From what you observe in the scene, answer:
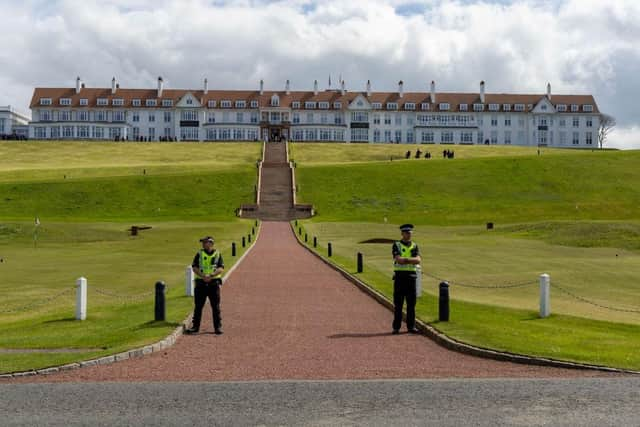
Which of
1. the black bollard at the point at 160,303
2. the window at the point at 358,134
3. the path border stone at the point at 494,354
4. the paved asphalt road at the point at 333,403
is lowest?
the paved asphalt road at the point at 333,403

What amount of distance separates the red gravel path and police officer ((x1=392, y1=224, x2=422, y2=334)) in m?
0.72

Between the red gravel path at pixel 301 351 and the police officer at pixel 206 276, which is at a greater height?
the police officer at pixel 206 276

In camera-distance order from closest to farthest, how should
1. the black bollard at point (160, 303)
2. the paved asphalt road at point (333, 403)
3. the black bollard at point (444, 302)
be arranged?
the paved asphalt road at point (333, 403), the black bollard at point (444, 302), the black bollard at point (160, 303)

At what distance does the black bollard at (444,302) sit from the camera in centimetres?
2016

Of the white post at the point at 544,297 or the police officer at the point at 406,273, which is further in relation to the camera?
the white post at the point at 544,297

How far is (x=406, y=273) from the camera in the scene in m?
19.8

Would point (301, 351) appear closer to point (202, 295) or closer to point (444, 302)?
point (202, 295)

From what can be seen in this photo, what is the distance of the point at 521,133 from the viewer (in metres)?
176

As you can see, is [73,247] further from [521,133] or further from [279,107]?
[521,133]

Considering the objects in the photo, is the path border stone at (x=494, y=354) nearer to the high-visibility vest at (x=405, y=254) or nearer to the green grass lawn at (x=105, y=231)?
the high-visibility vest at (x=405, y=254)

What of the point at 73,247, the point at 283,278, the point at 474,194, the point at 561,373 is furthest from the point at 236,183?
the point at 561,373

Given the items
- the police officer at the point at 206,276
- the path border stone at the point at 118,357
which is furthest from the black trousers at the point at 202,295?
the path border stone at the point at 118,357

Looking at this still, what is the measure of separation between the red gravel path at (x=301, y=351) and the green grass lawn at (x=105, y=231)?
1.38 meters

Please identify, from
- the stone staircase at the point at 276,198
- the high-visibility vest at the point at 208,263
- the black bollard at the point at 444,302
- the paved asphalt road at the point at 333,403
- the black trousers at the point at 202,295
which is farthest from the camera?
the stone staircase at the point at 276,198
